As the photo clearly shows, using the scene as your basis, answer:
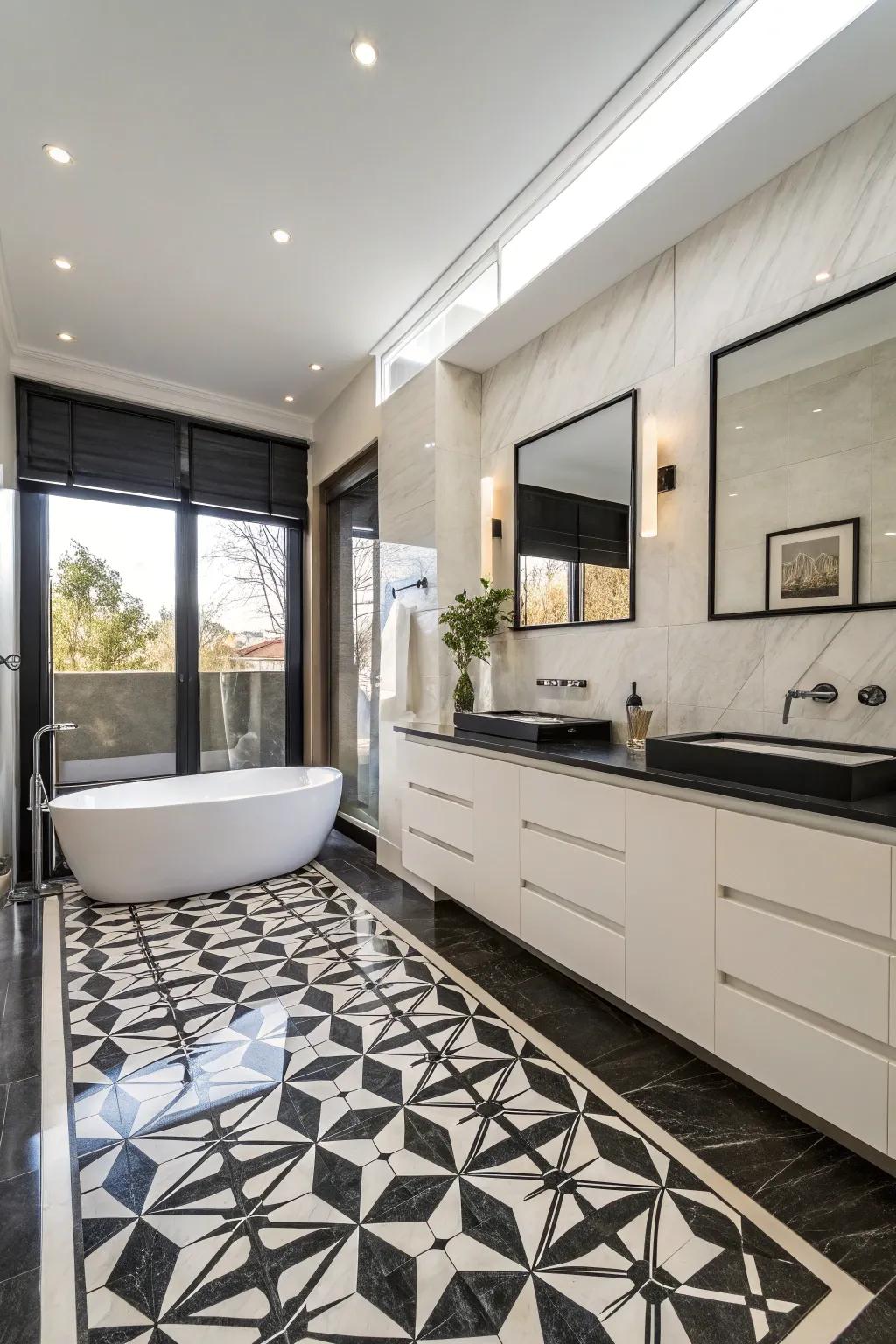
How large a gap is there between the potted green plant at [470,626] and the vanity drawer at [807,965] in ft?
5.77

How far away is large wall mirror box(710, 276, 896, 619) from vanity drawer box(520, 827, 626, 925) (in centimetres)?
93

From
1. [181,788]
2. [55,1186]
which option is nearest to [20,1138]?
[55,1186]

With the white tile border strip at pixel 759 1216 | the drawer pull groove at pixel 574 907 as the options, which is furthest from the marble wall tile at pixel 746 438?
the white tile border strip at pixel 759 1216

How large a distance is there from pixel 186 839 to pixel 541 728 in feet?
6.27

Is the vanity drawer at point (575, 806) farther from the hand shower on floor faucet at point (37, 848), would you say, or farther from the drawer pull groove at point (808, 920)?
the hand shower on floor faucet at point (37, 848)

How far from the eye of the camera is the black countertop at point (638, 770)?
53.5 inches

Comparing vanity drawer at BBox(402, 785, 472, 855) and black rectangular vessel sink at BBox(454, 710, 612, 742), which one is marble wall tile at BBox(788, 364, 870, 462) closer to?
black rectangular vessel sink at BBox(454, 710, 612, 742)

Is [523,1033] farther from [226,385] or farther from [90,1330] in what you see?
[226,385]

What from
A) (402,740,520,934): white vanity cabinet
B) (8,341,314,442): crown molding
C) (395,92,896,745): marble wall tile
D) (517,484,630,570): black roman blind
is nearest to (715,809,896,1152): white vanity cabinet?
(395,92,896,745): marble wall tile

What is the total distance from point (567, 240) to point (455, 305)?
805 millimetres

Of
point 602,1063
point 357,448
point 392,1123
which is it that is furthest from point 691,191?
point 392,1123

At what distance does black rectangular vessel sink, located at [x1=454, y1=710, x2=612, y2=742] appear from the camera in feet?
7.93

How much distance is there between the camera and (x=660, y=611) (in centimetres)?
241

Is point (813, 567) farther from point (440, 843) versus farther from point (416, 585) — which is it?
point (416, 585)
